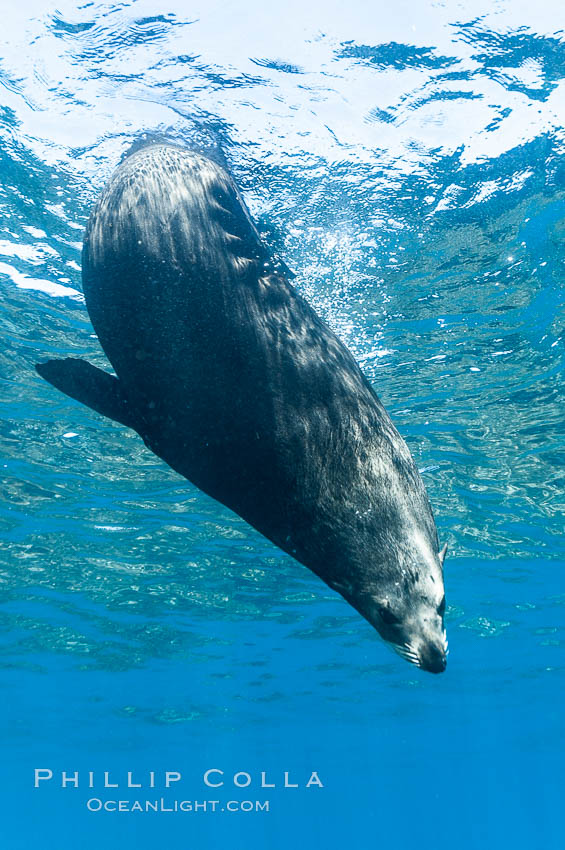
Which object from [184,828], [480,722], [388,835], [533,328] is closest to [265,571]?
[533,328]

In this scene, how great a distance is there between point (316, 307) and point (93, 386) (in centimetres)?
625

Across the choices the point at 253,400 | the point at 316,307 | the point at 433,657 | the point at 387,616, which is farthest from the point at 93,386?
the point at 316,307

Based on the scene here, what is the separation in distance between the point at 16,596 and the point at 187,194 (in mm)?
20991

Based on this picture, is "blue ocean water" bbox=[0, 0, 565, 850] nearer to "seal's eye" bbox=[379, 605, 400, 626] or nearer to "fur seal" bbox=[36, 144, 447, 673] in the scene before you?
"fur seal" bbox=[36, 144, 447, 673]

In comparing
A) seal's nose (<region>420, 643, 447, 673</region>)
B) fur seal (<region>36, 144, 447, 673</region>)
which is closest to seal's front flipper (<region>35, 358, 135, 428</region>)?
fur seal (<region>36, 144, 447, 673</region>)

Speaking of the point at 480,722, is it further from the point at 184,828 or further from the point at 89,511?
the point at 184,828

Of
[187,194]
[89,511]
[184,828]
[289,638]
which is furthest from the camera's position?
[184,828]

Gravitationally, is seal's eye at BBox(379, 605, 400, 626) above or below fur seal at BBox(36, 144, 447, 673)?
below

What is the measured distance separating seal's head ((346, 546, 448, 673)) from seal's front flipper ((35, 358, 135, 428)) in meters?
1.50

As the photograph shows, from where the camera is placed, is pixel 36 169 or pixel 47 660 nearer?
pixel 36 169

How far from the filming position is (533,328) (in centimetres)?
1093

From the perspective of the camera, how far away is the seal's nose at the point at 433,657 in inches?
109

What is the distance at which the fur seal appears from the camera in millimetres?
2848

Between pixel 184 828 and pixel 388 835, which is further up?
pixel 184 828
